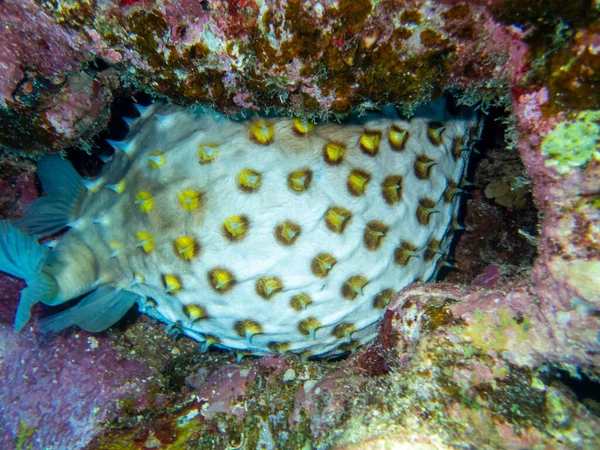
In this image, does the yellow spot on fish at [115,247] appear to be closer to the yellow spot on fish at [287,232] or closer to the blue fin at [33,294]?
the blue fin at [33,294]

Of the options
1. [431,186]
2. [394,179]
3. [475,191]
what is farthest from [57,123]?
[475,191]

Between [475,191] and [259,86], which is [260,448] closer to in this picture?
[259,86]

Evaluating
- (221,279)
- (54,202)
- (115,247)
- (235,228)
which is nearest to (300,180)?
(235,228)

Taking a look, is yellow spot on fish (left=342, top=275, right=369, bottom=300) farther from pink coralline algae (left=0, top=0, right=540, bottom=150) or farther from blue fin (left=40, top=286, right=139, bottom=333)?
blue fin (left=40, top=286, right=139, bottom=333)

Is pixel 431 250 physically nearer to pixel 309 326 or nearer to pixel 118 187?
pixel 309 326

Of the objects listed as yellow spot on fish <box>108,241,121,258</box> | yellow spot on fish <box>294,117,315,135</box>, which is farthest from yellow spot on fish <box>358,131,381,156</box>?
yellow spot on fish <box>108,241,121,258</box>
